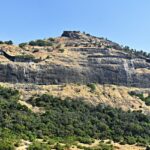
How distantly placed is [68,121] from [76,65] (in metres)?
24.0

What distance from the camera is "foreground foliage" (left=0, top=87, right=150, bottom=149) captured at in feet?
244

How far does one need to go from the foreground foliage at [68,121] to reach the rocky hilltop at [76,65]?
8.29 meters

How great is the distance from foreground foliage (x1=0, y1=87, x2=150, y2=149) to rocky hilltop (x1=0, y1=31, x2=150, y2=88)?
327 inches

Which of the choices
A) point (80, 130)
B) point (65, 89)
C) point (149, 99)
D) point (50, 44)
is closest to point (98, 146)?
point (80, 130)

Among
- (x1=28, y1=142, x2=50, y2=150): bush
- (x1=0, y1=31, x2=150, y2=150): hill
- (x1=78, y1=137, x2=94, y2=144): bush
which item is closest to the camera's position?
(x1=28, y1=142, x2=50, y2=150): bush

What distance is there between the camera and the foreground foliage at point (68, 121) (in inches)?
2928

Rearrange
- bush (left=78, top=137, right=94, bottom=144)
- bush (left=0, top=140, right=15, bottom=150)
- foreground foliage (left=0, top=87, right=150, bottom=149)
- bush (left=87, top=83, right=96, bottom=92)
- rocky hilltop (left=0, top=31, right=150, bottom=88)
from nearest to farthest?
bush (left=0, top=140, right=15, bottom=150)
foreground foliage (left=0, top=87, right=150, bottom=149)
bush (left=78, top=137, right=94, bottom=144)
rocky hilltop (left=0, top=31, right=150, bottom=88)
bush (left=87, top=83, right=96, bottom=92)

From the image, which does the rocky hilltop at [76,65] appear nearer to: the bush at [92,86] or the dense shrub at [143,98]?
the bush at [92,86]

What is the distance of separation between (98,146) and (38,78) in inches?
1165

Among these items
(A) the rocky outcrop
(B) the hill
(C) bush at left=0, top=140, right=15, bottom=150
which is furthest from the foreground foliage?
(A) the rocky outcrop

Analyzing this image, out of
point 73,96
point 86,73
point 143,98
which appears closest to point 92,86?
point 86,73

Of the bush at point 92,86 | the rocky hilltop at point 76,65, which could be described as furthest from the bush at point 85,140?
the rocky hilltop at point 76,65

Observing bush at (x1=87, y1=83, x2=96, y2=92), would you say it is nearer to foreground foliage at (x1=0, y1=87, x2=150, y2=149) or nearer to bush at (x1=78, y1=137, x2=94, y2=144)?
foreground foliage at (x1=0, y1=87, x2=150, y2=149)

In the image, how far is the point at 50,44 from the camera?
120m
